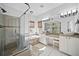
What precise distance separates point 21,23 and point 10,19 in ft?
0.86

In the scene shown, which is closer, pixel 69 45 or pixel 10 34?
pixel 10 34

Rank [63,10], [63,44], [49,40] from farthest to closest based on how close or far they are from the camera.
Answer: [49,40] → [63,44] → [63,10]

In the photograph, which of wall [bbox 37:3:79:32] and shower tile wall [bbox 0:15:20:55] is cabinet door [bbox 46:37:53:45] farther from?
shower tile wall [bbox 0:15:20:55]

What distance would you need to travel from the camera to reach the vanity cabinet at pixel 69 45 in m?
1.88

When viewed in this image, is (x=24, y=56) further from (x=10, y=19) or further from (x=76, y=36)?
(x=76, y=36)

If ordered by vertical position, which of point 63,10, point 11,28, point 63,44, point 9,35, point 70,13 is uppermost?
point 63,10

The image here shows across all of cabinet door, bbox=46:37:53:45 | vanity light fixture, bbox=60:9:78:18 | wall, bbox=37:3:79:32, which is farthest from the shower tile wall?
cabinet door, bbox=46:37:53:45

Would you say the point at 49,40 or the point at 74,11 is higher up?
the point at 74,11

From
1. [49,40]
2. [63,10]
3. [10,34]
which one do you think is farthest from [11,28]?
[49,40]

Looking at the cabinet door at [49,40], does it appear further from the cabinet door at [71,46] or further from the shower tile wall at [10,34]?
the shower tile wall at [10,34]

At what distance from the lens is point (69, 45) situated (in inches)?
82.8

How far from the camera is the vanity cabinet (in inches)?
74.1

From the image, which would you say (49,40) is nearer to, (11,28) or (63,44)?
(63,44)

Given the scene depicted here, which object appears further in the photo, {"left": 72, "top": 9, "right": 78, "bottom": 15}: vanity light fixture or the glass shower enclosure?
{"left": 72, "top": 9, "right": 78, "bottom": 15}: vanity light fixture
